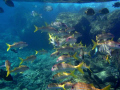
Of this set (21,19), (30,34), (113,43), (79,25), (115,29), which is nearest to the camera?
(113,43)

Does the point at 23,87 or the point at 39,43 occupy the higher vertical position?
the point at 39,43

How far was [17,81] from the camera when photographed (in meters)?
8.16

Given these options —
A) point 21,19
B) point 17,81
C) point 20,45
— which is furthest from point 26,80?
point 21,19

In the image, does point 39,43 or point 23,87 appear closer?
point 23,87

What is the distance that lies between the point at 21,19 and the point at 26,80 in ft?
73.5

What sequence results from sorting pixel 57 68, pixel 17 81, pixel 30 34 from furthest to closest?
pixel 30 34 < pixel 17 81 < pixel 57 68

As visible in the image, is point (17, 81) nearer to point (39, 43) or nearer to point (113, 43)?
point (113, 43)

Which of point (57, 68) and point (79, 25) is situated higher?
point (79, 25)

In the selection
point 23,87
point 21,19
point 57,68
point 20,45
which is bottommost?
point 23,87

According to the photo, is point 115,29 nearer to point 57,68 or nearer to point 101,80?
point 101,80

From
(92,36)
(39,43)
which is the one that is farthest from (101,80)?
(39,43)

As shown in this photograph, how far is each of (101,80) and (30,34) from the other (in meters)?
19.1

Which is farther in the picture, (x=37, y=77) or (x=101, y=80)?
(x=37, y=77)

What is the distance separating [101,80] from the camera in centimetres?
Result: 616
